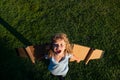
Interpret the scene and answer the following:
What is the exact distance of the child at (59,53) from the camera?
5929mm

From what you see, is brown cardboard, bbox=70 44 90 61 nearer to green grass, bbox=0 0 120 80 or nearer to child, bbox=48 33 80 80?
child, bbox=48 33 80 80

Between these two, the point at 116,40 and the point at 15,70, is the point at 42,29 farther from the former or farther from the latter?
the point at 116,40

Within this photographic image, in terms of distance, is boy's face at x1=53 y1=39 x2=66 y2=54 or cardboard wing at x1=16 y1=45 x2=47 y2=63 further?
cardboard wing at x1=16 y1=45 x2=47 y2=63

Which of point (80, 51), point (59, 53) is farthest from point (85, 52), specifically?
point (59, 53)

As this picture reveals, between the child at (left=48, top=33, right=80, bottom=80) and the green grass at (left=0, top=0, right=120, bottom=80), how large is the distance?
723 millimetres

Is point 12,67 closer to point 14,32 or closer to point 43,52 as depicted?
point 14,32

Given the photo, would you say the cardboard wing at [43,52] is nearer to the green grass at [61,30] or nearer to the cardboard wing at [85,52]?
the cardboard wing at [85,52]

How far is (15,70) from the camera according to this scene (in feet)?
23.7

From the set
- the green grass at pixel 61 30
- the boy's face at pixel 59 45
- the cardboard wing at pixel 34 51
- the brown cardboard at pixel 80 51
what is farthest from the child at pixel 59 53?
the green grass at pixel 61 30

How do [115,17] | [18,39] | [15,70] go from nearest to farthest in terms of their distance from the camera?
[15,70], [18,39], [115,17]


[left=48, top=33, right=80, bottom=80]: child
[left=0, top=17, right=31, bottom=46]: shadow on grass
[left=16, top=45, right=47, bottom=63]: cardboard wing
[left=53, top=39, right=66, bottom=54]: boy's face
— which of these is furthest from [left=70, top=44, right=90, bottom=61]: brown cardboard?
[left=0, top=17, right=31, bottom=46]: shadow on grass

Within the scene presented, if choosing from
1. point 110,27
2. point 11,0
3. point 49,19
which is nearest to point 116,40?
point 110,27

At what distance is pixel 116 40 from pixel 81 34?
925mm

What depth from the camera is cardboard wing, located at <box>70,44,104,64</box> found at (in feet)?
20.9
